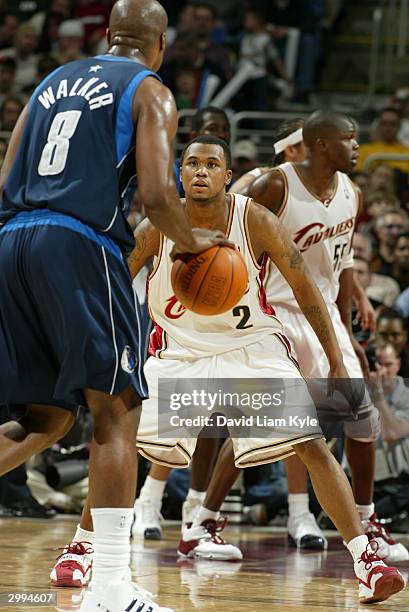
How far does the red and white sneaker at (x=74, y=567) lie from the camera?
457cm

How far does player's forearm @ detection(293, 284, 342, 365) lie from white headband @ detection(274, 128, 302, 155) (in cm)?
189

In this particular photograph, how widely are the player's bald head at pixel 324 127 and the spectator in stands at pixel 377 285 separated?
2.75m

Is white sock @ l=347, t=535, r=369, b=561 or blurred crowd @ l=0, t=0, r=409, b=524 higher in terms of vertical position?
blurred crowd @ l=0, t=0, r=409, b=524

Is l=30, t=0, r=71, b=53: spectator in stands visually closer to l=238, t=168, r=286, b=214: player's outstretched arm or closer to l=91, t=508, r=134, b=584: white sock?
l=238, t=168, r=286, b=214: player's outstretched arm

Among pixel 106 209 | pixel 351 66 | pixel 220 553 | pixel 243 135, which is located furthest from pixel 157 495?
pixel 351 66

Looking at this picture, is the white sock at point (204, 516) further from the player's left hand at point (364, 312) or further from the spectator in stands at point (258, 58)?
the spectator in stands at point (258, 58)

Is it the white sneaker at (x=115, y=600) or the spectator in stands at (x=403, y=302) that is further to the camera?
the spectator in stands at (x=403, y=302)

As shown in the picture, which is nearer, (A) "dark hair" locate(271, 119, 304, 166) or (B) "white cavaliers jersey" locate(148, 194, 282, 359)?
(B) "white cavaliers jersey" locate(148, 194, 282, 359)

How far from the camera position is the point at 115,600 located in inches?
141

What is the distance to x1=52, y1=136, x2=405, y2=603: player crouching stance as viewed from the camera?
4820 mm

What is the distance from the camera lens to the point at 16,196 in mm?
3760

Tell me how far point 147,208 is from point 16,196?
483 millimetres

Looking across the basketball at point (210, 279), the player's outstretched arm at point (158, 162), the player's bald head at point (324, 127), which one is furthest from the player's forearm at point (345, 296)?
the player's outstretched arm at point (158, 162)

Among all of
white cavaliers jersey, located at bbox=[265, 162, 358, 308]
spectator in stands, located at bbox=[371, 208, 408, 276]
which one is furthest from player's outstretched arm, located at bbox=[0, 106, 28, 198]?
spectator in stands, located at bbox=[371, 208, 408, 276]
